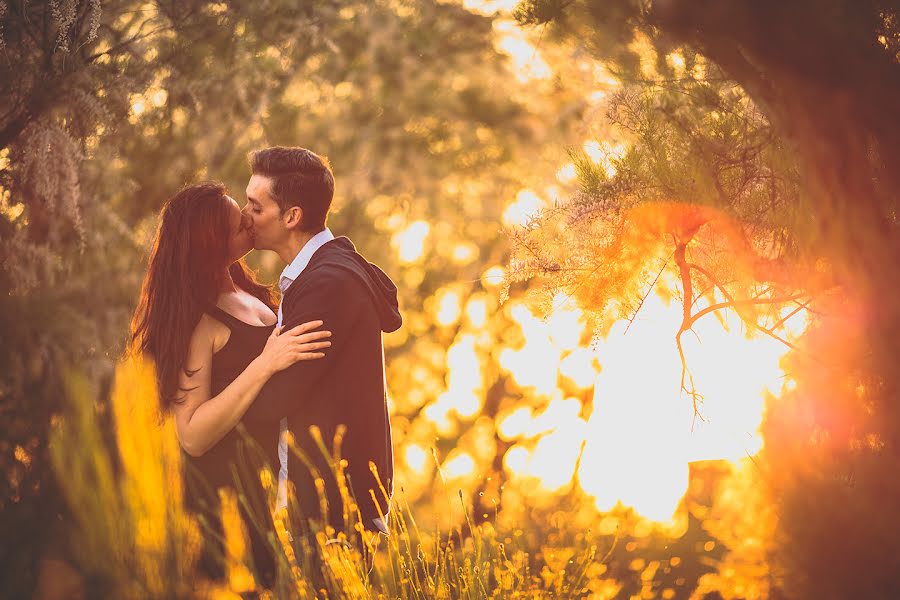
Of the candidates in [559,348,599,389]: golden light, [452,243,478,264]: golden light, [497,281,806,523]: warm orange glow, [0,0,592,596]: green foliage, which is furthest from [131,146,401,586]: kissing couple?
[452,243,478,264]: golden light

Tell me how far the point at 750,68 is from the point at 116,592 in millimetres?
2903

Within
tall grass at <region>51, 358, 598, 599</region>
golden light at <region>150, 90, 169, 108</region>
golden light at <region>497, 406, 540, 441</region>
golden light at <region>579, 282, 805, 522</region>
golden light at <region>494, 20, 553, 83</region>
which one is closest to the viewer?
tall grass at <region>51, 358, 598, 599</region>

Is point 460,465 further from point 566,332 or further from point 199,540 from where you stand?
point 199,540

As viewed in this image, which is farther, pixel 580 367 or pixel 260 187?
pixel 580 367

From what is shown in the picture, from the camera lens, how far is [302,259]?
3.09 metres

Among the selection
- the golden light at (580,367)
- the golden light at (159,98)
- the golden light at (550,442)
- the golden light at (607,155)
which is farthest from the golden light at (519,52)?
the golden light at (607,155)

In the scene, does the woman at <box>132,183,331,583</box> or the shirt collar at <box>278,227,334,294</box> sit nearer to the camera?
the woman at <box>132,183,331,583</box>

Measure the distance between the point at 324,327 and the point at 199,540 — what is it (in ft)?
3.47

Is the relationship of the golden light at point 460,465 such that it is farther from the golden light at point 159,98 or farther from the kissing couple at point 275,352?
the kissing couple at point 275,352

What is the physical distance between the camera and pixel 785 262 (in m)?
3.13

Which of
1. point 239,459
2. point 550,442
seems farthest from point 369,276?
point 550,442

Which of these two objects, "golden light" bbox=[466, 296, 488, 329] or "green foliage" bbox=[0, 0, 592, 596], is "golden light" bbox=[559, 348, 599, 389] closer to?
"golden light" bbox=[466, 296, 488, 329]

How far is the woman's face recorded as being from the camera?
3.17m

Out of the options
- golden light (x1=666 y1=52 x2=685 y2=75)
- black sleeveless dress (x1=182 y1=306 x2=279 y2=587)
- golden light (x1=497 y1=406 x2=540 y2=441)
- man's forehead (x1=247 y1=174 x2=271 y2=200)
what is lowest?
golden light (x1=497 y1=406 x2=540 y2=441)
